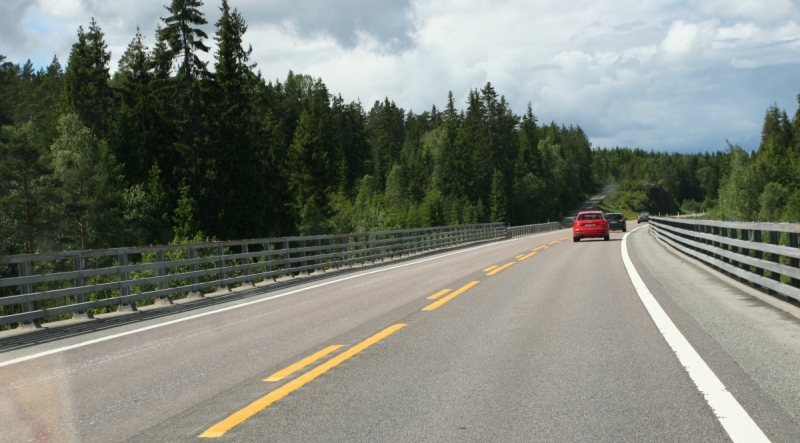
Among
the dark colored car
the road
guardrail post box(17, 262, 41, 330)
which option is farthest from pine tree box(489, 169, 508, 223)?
guardrail post box(17, 262, 41, 330)

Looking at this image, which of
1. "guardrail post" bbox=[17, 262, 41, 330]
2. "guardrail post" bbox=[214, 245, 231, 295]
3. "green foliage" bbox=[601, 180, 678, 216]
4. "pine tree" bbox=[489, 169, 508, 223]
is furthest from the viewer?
"green foliage" bbox=[601, 180, 678, 216]

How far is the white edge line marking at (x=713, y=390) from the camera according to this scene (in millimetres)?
4648

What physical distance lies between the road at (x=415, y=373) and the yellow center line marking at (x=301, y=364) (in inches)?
0.8

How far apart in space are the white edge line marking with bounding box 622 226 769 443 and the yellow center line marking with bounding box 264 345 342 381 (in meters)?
3.54

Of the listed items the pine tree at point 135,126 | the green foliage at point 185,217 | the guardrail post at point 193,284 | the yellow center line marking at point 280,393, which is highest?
the pine tree at point 135,126

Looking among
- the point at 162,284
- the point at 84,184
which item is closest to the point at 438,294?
the point at 162,284

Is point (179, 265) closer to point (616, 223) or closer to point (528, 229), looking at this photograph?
point (616, 223)

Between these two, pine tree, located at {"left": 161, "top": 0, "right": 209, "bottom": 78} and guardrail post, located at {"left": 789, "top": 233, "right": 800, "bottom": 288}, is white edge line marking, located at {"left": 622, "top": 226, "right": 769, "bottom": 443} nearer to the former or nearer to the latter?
guardrail post, located at {"left": 789, "top": 233, "right": 800, "bottom": 288}

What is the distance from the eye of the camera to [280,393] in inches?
238

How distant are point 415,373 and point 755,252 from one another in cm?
876

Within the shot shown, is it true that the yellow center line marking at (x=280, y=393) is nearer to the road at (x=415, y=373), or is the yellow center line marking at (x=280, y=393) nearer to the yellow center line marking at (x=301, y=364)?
the road at (x=415, y=373)

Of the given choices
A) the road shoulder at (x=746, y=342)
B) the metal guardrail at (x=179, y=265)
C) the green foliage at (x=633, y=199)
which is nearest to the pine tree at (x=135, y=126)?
the metal guardrail at (x=179, y=265)

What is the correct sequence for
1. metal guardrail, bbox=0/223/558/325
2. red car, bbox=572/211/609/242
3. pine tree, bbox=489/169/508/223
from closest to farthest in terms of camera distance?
metal guardrail, bbox=0/223/558/325, red car, bbox=572/211/609/242, pine tree, bbox=489/169/508/223

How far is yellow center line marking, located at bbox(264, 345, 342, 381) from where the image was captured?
6707 mm
